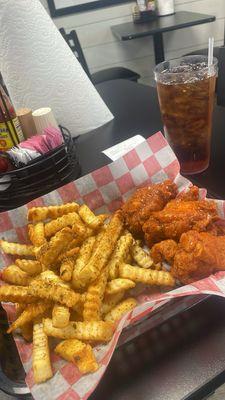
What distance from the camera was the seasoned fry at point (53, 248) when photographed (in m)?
0.71

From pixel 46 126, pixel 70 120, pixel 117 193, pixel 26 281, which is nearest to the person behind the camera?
pixel 26 281

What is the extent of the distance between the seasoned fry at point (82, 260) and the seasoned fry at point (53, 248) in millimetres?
44

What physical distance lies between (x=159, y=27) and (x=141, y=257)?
112 inches

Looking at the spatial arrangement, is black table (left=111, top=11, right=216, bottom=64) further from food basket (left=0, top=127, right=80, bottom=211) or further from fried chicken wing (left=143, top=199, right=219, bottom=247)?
fried chicken wing (left=143, top=199, right=219, bottom=247)

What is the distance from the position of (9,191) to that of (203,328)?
0.67 metres

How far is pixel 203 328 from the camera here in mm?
632

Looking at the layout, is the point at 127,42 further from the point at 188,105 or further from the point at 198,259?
the point at 198,259

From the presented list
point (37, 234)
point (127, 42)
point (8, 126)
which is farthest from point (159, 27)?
point (37, 234)

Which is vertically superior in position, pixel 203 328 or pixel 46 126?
pixel 46 126

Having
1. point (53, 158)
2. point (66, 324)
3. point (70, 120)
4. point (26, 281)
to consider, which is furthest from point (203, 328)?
point (70, 120)

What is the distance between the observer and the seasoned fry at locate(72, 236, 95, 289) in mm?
671

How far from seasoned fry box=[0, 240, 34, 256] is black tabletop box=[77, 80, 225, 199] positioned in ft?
1.46

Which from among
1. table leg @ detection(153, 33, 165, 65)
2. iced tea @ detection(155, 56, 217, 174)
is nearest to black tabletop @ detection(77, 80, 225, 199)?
iced tea @ detection(155, 56, 217, 174)

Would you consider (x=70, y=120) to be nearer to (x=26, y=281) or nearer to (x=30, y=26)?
(x=30, y=26)
